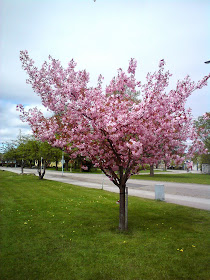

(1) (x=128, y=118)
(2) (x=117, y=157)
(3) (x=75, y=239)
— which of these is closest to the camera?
(1) (x=128, y=118)

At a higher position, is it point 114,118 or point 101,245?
point 114,118

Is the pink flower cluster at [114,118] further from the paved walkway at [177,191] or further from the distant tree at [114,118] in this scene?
the paved walkway at [177,191]

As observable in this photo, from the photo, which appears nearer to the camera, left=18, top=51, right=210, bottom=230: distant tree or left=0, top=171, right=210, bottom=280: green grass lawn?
left=0, top=171, right=210, bottom=280: green grass lawn

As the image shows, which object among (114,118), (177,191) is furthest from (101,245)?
(177,191)

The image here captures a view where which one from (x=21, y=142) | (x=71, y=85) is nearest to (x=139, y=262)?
(x=71, y=85)

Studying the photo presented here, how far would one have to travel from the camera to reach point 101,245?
6.16m

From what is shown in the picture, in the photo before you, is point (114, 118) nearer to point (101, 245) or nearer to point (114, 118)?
point (114, 118)

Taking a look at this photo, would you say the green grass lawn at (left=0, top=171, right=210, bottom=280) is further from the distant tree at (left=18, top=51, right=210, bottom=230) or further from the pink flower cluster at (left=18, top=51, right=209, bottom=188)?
the pink flower cluster at (left=18, top=51, right=209, bottom=188)

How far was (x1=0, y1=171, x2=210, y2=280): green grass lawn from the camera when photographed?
15.6 ft

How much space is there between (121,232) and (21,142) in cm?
2723

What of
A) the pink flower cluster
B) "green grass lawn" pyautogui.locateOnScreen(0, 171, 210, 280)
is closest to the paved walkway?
"green grass lawn" pyautogui.locateOnScreen(0, 171, 210, 280)

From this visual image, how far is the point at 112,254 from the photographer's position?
5.57m

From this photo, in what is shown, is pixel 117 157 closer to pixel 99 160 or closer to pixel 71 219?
pixel 99 160

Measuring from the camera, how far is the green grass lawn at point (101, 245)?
4.76 metres
